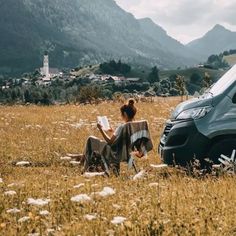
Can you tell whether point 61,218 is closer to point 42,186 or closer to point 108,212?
point 108,212

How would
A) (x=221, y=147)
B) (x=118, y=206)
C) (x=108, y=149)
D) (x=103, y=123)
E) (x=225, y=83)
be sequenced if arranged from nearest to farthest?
(x=118, y=206) < (x=221, y=147) < (x=225, y=83) < (x=108, y=149) < (x=103, y=123)

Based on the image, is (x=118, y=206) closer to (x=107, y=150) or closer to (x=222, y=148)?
(x=222, y=148)

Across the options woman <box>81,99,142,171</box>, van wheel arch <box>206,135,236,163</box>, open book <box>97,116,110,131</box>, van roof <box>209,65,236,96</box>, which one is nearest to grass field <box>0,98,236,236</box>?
woman <box>81,99,142,171</box>

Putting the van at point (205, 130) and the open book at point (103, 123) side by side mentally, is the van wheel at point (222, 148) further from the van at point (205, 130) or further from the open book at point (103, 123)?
the open book at point (103, 123)

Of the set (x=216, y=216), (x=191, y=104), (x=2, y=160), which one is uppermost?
(x=191, y=104)

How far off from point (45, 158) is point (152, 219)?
27.5ft

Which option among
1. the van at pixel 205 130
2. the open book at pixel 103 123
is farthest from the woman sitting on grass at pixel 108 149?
the van at pixel 205 130

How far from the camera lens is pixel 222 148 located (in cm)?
974

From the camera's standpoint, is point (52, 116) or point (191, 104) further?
point (52, 116)

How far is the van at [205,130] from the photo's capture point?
9.75 meters

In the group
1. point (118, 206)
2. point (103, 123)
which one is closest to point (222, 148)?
point (103, 123)

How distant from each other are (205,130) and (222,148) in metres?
0.47

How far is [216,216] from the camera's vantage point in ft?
18.2

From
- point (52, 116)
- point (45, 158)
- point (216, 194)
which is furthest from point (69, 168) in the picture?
point (52, 116)
